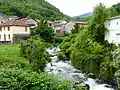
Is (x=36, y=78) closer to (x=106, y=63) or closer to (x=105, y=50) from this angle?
(x=106, y=63)

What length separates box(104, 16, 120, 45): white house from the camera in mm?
32491

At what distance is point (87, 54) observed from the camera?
2916 cm

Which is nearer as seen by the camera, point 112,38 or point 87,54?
point 87,54

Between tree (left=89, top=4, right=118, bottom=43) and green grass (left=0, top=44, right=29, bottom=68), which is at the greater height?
tree (left=89, top=4, right=118, bottom=43)

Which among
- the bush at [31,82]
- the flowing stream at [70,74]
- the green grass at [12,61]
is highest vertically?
the bush at [31,82]

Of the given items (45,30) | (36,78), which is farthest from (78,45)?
(36,78)

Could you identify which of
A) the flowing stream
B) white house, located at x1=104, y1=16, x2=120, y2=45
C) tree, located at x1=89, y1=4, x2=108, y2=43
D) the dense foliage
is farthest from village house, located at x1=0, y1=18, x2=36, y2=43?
white house, located at x1=104, y1=16, x2=120, y2=45

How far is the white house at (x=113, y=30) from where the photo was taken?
107 ft

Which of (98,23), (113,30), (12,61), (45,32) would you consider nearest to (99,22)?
(98,23)

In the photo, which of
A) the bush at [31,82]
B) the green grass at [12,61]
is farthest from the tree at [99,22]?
the bush at [31,82]

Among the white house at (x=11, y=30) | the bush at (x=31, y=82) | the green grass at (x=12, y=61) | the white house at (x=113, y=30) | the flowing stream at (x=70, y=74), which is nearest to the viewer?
the bush at (x=31, y=82)

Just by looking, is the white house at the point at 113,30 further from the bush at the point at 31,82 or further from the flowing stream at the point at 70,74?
the bush at the point at 31,82

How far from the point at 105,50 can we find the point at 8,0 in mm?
95716

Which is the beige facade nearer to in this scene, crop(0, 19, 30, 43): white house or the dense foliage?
crop(0, 19, 30, 43): white house
